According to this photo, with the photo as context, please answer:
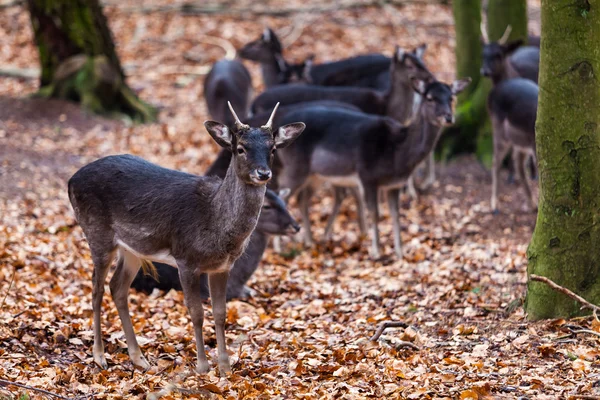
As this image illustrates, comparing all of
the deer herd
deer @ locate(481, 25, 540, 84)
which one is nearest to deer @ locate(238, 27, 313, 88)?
the deer herd

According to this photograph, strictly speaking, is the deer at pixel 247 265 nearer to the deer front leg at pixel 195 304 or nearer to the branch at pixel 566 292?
the deer front leg at pixel 195 304

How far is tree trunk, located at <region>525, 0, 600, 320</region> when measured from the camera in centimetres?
625

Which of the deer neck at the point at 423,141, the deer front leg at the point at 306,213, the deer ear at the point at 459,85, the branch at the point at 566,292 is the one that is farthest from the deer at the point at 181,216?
the deer ear at the point at 459,85

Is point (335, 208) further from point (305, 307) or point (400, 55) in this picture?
point (305, 307)

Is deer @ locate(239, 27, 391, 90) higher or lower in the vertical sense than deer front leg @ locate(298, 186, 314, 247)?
higher

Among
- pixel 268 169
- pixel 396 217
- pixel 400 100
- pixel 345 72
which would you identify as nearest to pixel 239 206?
pixel 268 169

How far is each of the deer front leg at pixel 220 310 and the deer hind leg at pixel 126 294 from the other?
1.88 ft

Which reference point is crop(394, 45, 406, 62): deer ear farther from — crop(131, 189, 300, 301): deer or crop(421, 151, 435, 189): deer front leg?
crop(131, 189, 300, 301): deer

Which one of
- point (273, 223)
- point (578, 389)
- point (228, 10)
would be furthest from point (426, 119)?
point (228, 10)

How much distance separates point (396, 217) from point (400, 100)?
2.76 m

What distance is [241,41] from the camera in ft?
64.3

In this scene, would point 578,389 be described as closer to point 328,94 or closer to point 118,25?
point 328,94

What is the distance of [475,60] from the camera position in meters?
13.2

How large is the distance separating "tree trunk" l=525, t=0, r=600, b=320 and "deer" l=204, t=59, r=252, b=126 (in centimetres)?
740
